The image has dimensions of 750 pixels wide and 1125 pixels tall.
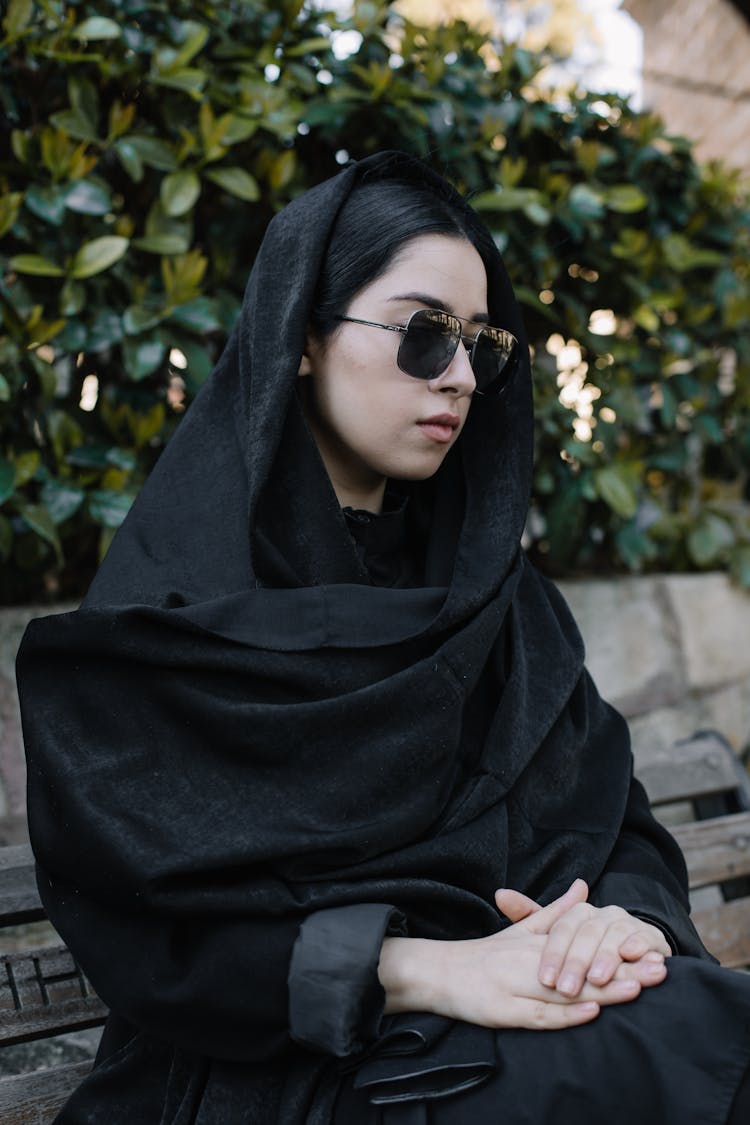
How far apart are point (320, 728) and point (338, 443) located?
0.55 metres

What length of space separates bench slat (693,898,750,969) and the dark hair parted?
1.51 m

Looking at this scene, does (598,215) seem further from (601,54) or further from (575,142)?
(601,54)

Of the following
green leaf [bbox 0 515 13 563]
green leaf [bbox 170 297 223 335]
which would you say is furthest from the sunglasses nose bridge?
green leaf [bbox 0 515 13 563]

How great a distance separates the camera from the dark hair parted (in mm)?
1760

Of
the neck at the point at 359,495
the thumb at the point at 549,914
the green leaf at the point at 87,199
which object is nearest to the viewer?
the thumb at the point at 549,914

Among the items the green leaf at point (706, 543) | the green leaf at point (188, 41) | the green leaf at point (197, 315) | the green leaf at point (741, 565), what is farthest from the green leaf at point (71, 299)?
the green leaf at point (741, 565)

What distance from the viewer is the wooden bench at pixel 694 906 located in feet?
5.73

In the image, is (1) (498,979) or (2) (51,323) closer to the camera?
(1) (498,979)

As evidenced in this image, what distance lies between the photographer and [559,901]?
5.08 feet

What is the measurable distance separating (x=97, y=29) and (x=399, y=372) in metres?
1.20

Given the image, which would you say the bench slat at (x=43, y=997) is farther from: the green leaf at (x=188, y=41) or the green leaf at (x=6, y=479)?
the green leaf at (x=188, y=41)

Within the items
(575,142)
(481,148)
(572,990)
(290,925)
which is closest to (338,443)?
(290,925)

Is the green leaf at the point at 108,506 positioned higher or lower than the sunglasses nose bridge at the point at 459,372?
lower

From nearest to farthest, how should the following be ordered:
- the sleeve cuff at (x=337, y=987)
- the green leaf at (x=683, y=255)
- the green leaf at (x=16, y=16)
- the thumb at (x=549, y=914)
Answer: the sleeve cuff at (x=337, y=987), the thumb at (x=549, y=914), the green leaf at (x=16, y=16), the green leaf at (x=683, y=255)
